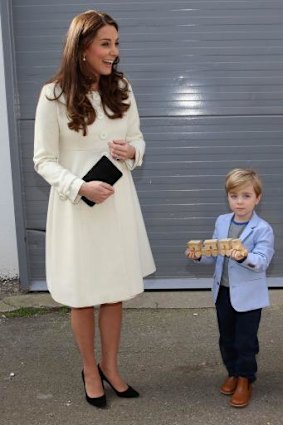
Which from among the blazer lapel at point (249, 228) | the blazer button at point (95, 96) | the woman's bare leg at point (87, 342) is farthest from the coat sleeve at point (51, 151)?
the blazer lapel at point (249, 228)

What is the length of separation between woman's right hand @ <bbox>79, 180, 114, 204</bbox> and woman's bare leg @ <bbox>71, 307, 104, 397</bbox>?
0.62 metres

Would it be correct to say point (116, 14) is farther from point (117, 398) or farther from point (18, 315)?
point (117, 398)

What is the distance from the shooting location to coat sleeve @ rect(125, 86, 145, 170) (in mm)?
2912

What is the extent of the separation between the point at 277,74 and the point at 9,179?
2373 mm

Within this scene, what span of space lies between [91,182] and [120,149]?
23 cm

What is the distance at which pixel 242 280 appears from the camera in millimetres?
2854

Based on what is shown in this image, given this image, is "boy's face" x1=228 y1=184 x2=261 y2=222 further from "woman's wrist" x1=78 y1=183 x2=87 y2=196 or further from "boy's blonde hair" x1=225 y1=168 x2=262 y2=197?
"woman's wrist" x1=78 y1=183 x2=87 y2=196

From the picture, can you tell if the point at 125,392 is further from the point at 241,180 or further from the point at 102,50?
the point at 102,50

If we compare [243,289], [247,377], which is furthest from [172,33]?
[247,377]

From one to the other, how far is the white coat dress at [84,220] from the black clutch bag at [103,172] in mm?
66

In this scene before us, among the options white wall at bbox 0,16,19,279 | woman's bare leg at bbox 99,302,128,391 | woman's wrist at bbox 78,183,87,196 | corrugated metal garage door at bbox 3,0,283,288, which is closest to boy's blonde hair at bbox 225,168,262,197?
woman's wrist at bbox 78,183,87,196

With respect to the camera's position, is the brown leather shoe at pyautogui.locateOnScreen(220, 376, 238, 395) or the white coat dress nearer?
the white coat dress

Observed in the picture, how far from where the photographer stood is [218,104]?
15.3ft

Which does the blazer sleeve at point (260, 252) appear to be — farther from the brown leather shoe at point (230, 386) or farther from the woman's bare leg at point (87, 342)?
the woman's bare leg at point (87, 342)
